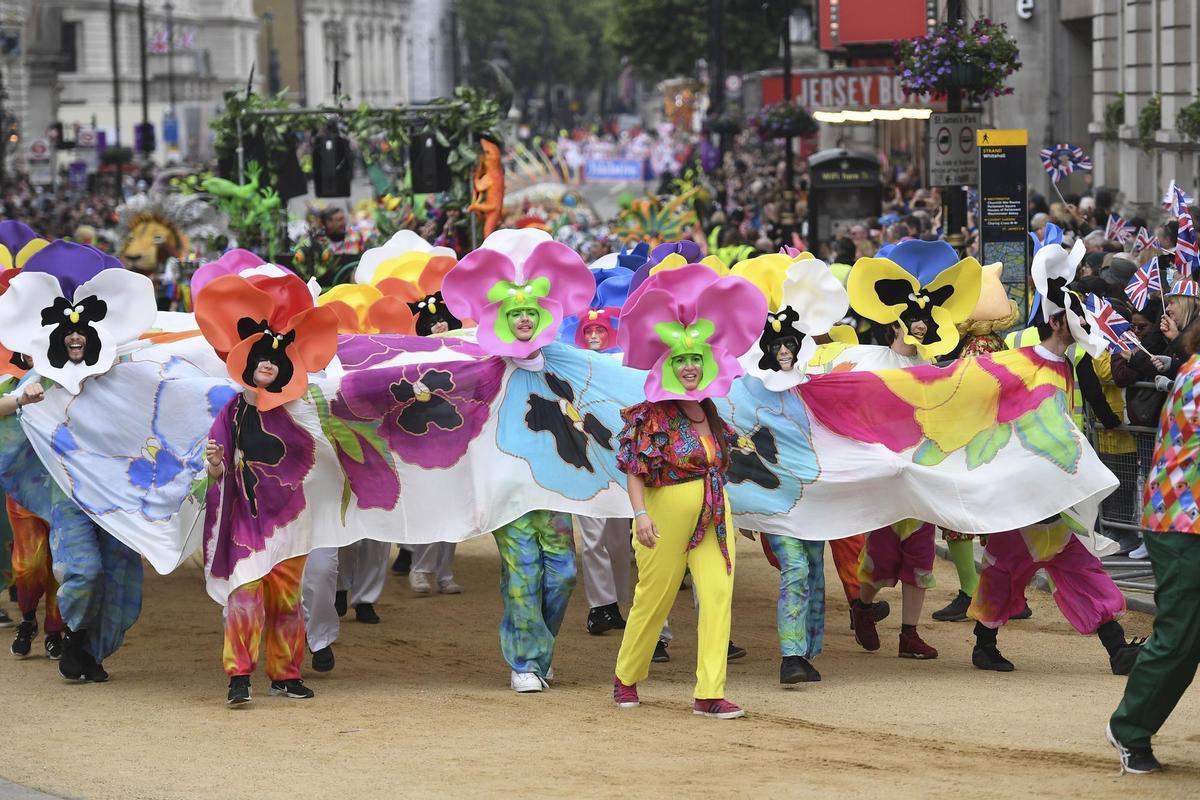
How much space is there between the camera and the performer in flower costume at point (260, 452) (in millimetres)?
9977

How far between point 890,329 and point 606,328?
199cm

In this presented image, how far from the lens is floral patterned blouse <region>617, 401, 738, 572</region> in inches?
363

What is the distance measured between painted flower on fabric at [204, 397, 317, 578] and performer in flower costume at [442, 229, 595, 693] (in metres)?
1.09

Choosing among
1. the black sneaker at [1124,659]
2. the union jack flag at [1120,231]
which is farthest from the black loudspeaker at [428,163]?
the black sneaker at [1124,659]

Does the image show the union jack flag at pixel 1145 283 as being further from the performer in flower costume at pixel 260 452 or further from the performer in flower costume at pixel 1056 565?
the performer in flower costume at pixel 260 452

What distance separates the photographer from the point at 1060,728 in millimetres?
8711

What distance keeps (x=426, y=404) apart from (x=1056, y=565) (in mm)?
3268

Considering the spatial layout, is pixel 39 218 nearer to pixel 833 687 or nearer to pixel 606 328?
pixel 606 328

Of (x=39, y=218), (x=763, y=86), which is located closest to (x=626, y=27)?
(x=763, y=86)

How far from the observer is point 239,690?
9.95 m

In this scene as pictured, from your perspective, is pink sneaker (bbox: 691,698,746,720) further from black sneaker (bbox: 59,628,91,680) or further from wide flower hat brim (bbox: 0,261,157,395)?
wide flower hat brim (bbox: 0,261,157,395)

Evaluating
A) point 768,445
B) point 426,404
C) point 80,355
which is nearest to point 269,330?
point 426,404

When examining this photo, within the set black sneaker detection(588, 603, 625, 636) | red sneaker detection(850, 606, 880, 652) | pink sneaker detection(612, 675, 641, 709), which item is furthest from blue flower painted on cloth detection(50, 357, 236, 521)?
red sneaker detection(850, 606, 880, 652)

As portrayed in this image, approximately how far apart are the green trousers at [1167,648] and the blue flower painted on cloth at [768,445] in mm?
2760
